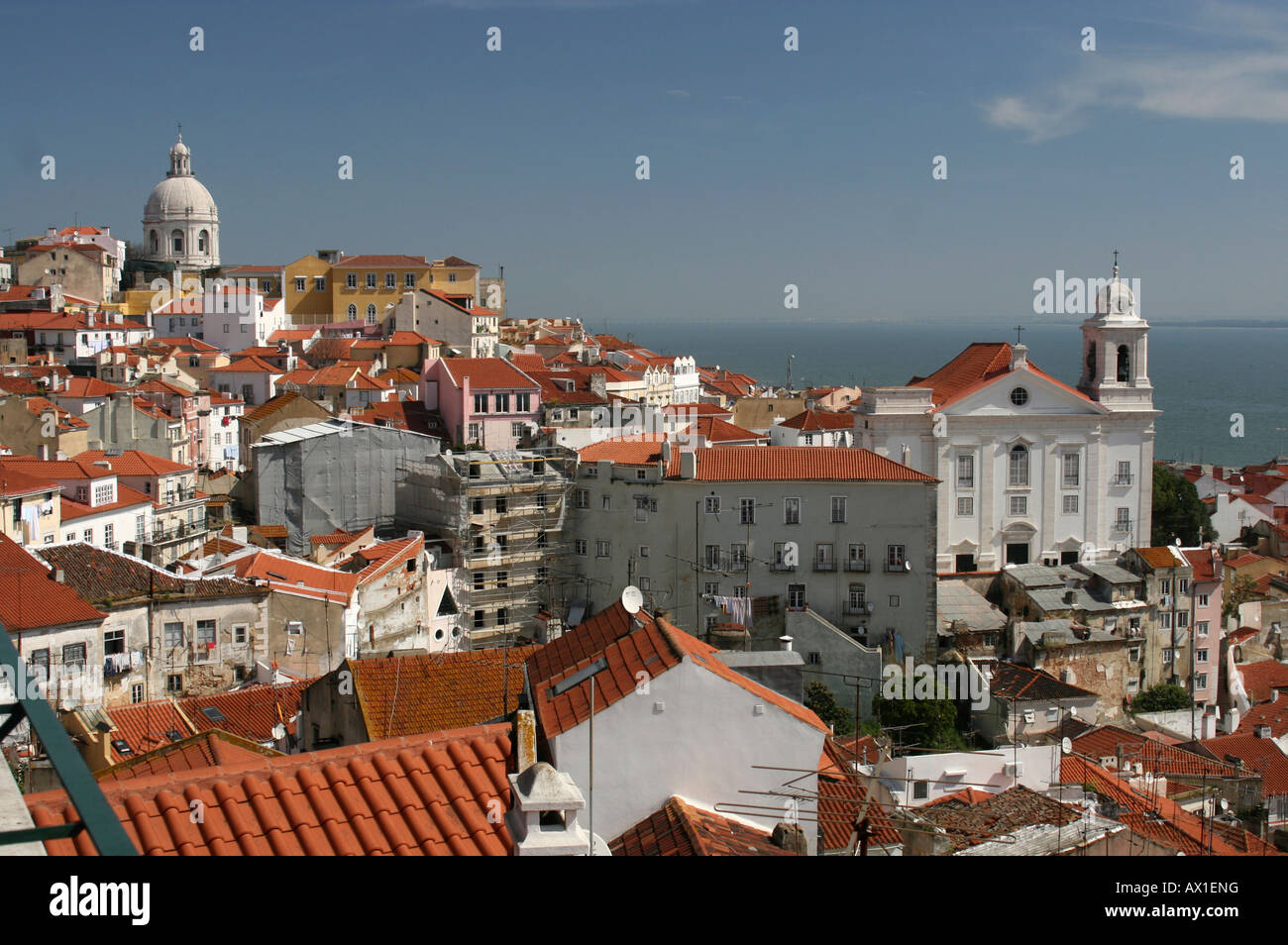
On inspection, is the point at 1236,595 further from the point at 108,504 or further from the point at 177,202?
the point at 177,202

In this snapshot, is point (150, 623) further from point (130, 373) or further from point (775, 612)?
point (130, 373)

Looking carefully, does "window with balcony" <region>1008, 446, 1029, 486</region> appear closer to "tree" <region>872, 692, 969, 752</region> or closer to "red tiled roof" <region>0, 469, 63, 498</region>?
"tree" <region>872, 692, 969, 752</region>

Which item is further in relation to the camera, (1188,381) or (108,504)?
(1188,381)

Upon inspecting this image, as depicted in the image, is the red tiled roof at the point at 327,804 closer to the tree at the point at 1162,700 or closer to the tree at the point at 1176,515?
the tree at the point at 1162,700

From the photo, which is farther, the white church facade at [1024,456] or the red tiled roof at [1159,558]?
the white church facade at [1024,456]

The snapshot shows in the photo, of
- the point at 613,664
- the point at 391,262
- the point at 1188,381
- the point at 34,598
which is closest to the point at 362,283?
the point at 391,262

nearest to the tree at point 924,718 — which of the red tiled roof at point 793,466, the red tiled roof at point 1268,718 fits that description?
the red tiled roof at point 793,466

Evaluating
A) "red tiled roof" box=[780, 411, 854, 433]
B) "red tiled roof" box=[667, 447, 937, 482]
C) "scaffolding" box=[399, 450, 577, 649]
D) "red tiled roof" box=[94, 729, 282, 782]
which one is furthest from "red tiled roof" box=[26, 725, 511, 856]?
"red tiled roof" box=[780, 411, 854, 433]
